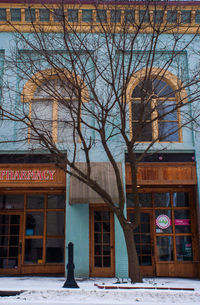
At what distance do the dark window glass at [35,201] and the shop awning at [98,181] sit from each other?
200 cm

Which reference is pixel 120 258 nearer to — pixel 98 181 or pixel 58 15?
pixel 98 181

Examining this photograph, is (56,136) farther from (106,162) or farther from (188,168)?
(188,168)

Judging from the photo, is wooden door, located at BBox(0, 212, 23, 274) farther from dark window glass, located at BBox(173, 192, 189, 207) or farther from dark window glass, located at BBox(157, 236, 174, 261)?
dark window glass, located at BBox(173, 192, 189, 207)

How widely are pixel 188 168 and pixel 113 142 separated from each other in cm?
290

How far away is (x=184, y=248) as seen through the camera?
40.5ft

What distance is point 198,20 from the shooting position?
1333 cm

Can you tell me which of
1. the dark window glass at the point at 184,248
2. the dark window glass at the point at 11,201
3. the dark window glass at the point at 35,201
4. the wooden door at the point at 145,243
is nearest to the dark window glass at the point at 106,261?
the wooden door at the point at 145,243

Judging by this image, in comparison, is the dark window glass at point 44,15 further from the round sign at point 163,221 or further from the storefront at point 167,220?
the round sign at point 163,221

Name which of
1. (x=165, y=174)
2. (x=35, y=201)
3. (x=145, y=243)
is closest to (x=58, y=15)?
(x=165, y=174)

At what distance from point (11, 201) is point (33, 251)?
212 centimetres

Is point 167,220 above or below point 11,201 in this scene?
below

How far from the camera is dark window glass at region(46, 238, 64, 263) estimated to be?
489 inches

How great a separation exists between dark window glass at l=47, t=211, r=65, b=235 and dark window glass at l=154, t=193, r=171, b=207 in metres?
3.66

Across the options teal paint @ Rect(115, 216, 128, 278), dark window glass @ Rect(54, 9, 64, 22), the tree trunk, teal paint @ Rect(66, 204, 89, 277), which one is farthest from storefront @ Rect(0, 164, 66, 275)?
dark window glass @ Rect(54, 9, 64, 22)
